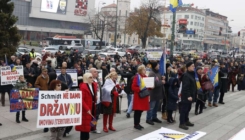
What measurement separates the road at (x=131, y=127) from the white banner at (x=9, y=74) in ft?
2.98

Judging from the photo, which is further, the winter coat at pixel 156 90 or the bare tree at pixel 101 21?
the bare tree at pixel 101 21

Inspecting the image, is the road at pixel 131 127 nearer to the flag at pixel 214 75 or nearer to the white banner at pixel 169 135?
the white banner at pixel 169 135

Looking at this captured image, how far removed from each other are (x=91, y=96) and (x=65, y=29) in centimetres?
8998

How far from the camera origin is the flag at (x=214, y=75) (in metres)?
10.8

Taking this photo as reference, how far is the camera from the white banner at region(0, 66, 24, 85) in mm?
9539

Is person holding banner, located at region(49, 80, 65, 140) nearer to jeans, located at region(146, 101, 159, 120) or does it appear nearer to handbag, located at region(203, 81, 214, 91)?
jeans, located at region(146, 101, 159, 120)

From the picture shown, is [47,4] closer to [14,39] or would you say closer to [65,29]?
[65,29]

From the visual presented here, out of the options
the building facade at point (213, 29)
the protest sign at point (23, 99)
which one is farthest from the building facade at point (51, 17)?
the protest sign at point (23, 99)

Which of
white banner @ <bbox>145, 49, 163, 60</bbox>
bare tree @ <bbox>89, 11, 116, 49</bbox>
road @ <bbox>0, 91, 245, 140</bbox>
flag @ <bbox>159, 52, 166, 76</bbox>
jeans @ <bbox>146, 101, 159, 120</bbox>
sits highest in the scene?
bare tree @ <bbox>89, 11, 116, 49</bbox>

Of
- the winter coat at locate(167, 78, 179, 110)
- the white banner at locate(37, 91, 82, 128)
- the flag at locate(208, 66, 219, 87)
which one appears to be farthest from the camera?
the flag at locate(208, 66, 219, 87)

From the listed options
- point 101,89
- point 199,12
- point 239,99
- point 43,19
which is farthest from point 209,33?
point 101,89

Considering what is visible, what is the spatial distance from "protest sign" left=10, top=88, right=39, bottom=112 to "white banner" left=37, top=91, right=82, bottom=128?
258 cm

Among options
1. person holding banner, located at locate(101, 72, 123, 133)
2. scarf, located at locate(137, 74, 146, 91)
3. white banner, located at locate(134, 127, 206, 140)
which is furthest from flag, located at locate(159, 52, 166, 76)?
person holding banner, located at locate(101, 72, 123, 133)

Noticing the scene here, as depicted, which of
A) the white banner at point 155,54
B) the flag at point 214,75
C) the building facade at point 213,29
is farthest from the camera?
the building facade at point 213,29
